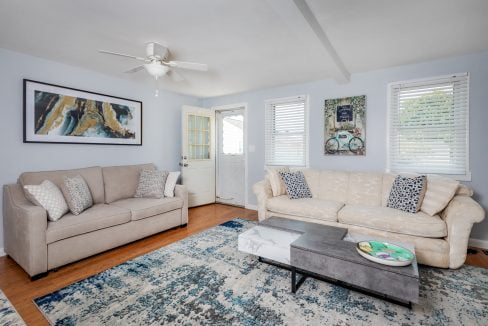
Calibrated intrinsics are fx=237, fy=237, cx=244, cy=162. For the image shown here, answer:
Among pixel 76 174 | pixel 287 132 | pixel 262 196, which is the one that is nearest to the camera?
pixel 76 174

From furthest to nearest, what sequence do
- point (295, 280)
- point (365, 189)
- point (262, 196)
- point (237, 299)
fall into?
1. point (262, 196)
2. point (365, 189)
3. point (295, 280)
4. point (237, 299)

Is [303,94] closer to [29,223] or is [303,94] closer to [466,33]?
[466,33]

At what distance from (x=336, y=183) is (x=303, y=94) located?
1.66m

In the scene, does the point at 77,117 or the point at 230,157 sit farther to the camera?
the point at 230,157

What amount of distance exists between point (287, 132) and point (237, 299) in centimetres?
313

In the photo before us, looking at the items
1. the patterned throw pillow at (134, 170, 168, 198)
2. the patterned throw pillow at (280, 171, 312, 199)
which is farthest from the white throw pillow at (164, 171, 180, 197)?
the patterned throw pillow at (280, 171, 312, 199)

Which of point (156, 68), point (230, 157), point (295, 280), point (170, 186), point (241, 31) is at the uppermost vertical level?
point (241, 31)

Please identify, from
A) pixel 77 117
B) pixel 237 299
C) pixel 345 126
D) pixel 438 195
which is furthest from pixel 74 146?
pixel 438 195

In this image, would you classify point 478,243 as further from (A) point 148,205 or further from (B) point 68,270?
(B) point 68,270

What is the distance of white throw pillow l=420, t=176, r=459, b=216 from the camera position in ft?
8.30

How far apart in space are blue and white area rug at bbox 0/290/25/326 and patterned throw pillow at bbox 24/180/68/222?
768mm

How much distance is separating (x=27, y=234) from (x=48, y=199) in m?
0.36

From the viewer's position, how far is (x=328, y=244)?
197 centimetres

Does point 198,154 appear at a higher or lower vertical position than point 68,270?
higher
